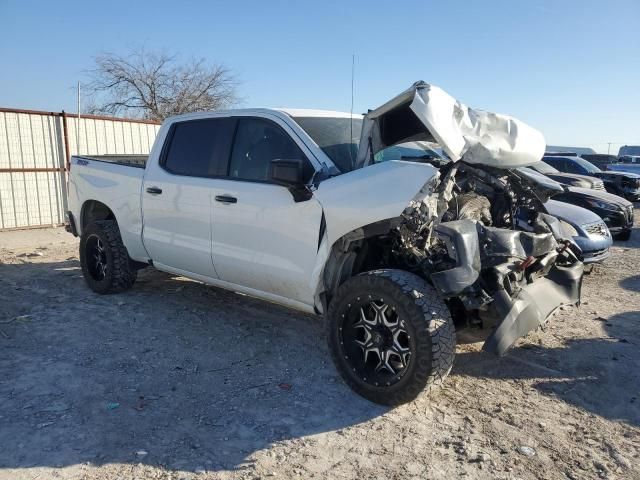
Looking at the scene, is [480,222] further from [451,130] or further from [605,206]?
[605,206]

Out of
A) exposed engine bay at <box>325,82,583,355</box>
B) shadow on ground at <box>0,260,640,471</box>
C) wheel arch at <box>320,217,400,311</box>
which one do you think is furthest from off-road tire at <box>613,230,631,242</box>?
wheel arch at <box>320,217,400,311</box>

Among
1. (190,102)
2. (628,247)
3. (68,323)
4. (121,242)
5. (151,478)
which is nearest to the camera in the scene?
(151,478)


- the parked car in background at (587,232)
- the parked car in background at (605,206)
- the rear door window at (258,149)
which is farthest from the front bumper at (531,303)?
the parked car in background at (605,206)

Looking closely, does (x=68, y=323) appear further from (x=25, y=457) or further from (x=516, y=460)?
(x=516, y=460)

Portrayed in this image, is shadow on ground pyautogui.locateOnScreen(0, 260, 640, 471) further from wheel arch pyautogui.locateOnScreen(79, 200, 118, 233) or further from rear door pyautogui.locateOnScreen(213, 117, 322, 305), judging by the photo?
wheel arch pyautogui.locateOnScreen(79, 200, 118, 233)

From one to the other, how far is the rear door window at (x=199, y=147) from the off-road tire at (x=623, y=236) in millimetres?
8537

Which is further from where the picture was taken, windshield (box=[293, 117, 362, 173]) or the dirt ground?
windshield (box=[293, 117, 362, 173])

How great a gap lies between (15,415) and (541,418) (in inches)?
131

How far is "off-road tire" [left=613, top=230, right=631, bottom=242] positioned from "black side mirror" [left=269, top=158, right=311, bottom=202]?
8.55 meters

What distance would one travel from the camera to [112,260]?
575cm

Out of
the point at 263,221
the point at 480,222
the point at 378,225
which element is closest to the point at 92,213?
the point at 263,221

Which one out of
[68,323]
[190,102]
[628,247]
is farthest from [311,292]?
[190,102]

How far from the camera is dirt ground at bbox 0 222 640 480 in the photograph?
288cm

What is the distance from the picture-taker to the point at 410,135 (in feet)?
14.2
